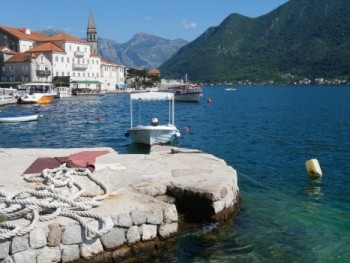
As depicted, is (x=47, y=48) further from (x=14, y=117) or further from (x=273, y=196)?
(x=273, y=196)

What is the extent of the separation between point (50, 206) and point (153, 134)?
18.7 m

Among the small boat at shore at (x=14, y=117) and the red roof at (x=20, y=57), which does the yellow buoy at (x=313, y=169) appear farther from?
the red roof at (x=20, y=57)

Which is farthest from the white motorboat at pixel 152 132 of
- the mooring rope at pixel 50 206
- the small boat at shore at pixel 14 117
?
the small boat at shore at pixel 14 117

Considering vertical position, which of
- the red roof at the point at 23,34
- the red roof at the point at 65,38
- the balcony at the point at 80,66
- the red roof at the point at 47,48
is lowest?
the balcony at the point at 80,66

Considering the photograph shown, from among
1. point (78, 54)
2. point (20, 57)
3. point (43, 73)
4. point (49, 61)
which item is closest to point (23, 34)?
point (78, 54)

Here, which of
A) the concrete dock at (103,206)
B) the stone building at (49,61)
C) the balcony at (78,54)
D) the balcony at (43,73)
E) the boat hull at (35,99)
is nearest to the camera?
the concrete dock at (103,206)

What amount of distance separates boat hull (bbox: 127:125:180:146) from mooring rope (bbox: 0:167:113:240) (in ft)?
54.6

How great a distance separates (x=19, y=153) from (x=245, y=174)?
9.41m

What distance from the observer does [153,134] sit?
27922mm

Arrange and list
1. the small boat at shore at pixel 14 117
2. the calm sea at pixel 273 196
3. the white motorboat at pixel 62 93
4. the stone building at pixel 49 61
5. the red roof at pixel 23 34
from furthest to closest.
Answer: the red roof at pixel 23 34 → the stone building at pixel 49 61 → the white motorboat at pixel 62 93 → the small boat at shore at pixel 14 117 → the calm sea at pixel 273 196

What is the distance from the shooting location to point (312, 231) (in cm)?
1179

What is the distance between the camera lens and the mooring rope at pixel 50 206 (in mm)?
8812

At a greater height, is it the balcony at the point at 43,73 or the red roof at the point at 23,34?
the red roof at the point at 23,34

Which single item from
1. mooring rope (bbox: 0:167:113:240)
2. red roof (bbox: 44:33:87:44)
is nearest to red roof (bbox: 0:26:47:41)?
red roof (bbox: 44:33:87:44)
